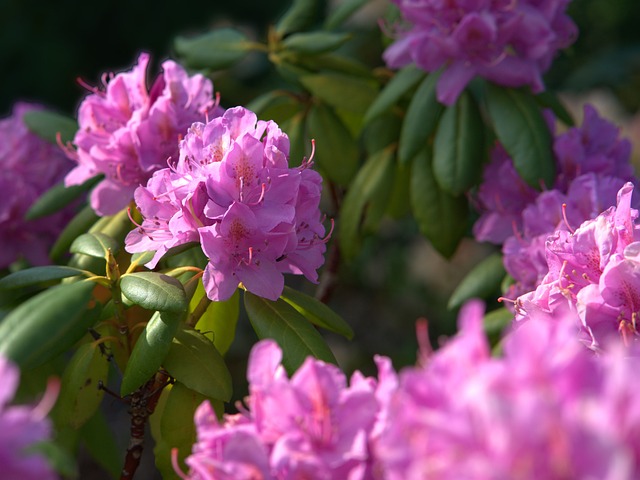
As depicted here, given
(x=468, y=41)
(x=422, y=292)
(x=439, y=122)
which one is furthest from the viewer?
(x=422, y=292)

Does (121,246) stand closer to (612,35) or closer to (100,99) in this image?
(100,99)

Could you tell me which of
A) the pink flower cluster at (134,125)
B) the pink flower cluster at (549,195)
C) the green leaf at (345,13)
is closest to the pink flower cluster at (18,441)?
the pink flower cluster at (134,125)

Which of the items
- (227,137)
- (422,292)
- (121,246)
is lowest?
(422,292)

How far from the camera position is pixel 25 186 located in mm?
1784

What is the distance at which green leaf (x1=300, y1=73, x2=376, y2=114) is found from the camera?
176cm

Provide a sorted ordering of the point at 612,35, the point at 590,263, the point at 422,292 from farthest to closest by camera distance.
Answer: the point at 612,35 < the point at 422,292 < the point at 590,263

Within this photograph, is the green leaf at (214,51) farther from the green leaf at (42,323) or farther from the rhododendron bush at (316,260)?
the green leaf at (42,323)

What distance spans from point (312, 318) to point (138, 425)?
0.91 ft

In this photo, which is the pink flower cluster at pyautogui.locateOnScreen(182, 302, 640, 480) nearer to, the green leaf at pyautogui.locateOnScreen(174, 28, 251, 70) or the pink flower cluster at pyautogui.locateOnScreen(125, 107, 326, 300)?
the pink flower cluster at pyautogui.locateOnScreen(125, 107, 326, 300)

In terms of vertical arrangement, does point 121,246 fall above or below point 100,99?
below

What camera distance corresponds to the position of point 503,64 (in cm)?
164

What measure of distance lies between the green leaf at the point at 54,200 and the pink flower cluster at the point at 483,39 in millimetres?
598

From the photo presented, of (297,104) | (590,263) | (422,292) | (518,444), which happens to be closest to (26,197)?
(297,104)

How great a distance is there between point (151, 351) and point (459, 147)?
2.43 ft
